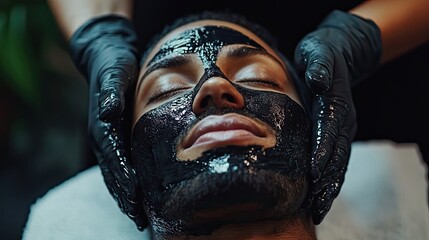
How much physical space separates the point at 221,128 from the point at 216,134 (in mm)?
15

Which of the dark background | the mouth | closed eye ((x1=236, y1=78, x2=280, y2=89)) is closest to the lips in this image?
the mouth

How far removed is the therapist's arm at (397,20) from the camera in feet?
4.63

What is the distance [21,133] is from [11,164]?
10cm

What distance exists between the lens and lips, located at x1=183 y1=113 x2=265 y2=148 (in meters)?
1.06

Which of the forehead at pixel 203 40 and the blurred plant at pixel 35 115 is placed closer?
the forehead at pixel 203 40

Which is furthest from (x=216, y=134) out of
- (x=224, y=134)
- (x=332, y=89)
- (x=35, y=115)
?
(x=35, y=115)

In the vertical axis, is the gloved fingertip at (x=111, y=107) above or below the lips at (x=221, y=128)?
below

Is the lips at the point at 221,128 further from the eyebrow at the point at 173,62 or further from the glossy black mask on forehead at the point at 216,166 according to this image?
the eyebrow at the point at 173,62

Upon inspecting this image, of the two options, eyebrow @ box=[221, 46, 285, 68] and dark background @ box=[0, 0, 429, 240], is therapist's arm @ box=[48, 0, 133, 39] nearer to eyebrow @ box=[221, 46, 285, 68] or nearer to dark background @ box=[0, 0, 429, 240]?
dark background @ box=[0, 0, 429, 240]

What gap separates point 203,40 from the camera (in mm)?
1229

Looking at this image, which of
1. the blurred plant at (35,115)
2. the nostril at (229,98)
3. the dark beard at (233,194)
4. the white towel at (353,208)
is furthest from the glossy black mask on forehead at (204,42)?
the blurred plant at (35,115)

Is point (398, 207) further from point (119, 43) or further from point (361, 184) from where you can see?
point (119, 43)

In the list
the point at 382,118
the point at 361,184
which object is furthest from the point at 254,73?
the point at 382,118

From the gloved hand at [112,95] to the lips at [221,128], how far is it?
149 millimetres
